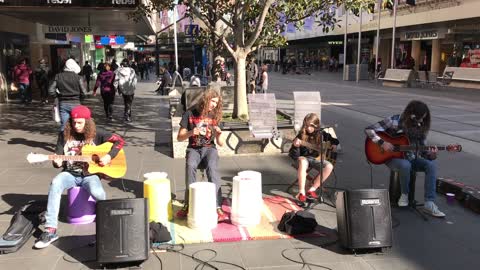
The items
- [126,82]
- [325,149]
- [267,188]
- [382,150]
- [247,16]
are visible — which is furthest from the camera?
[126,82]

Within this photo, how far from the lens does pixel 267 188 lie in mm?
6906

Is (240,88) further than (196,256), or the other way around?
(240,88)

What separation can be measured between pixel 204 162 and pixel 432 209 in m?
2.71

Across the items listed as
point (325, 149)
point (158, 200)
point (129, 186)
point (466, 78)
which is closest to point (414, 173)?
point (325, 149)

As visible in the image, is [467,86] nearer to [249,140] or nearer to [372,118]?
[372,118]

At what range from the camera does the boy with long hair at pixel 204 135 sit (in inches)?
226

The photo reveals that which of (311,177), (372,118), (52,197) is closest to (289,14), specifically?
(372,118)

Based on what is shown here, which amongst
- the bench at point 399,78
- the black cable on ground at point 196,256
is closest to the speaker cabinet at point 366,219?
the black cable on ground at point 196,256

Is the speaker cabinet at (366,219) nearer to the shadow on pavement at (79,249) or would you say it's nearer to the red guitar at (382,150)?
the red guitar at (382,150)

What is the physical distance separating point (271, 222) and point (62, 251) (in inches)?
86.2

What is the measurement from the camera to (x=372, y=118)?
14.0 m

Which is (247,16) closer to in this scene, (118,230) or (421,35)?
(118,230)

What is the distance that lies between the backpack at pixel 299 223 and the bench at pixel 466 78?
21.7 m

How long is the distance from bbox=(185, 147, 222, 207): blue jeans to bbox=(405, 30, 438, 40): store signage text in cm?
2861
